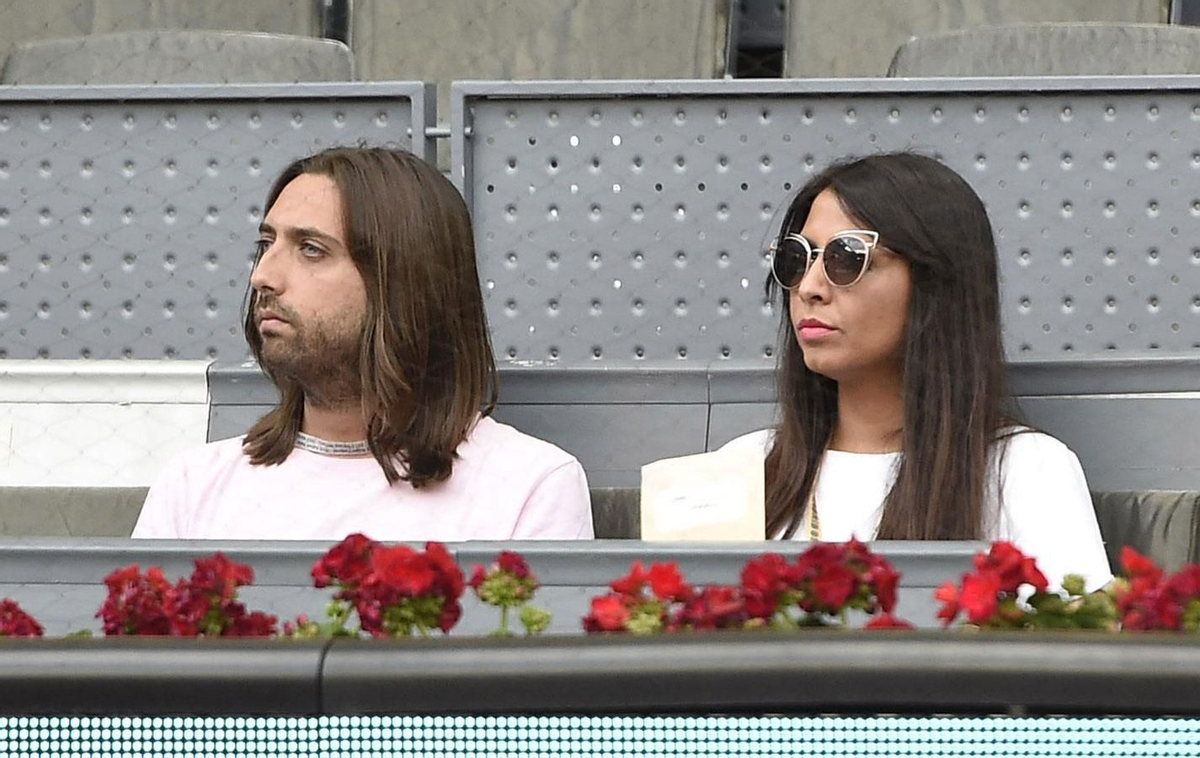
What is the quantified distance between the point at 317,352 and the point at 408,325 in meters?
0.11

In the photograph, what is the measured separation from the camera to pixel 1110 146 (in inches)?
110

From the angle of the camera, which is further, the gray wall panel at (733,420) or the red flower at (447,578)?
the gray wall panel at (733,420)

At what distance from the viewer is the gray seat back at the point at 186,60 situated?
3646mm

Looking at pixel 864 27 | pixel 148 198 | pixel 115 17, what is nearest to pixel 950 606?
pixel 148 198

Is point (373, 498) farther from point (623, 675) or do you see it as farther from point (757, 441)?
point (623, 675)

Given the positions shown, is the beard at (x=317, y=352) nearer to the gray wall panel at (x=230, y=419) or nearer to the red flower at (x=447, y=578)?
the gray wall panel at (x=230, y=419)

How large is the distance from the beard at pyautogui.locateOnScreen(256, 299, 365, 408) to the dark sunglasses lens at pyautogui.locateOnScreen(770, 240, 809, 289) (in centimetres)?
50

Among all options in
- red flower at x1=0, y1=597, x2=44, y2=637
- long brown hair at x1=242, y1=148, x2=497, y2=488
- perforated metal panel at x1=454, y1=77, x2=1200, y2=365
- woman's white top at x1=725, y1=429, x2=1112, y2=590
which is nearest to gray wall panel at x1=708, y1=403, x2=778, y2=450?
woman's white top at x1=725, y1=429, x2=1112, y2=590

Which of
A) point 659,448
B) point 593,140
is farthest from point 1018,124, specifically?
point 659,448

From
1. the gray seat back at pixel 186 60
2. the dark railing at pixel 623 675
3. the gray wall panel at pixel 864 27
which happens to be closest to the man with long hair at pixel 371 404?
the dark railing at pixel 623 675

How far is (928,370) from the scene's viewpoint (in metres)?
2.09

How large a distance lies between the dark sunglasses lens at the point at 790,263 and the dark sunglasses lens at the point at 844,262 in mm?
32

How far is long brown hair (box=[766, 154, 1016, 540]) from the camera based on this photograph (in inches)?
80.2

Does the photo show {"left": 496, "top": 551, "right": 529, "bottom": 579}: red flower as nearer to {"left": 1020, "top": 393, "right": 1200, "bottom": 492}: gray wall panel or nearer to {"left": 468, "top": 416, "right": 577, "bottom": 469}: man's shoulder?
{"left": 468, "top": 416, "right": 577, "bottom": 469}: man's shoulder
